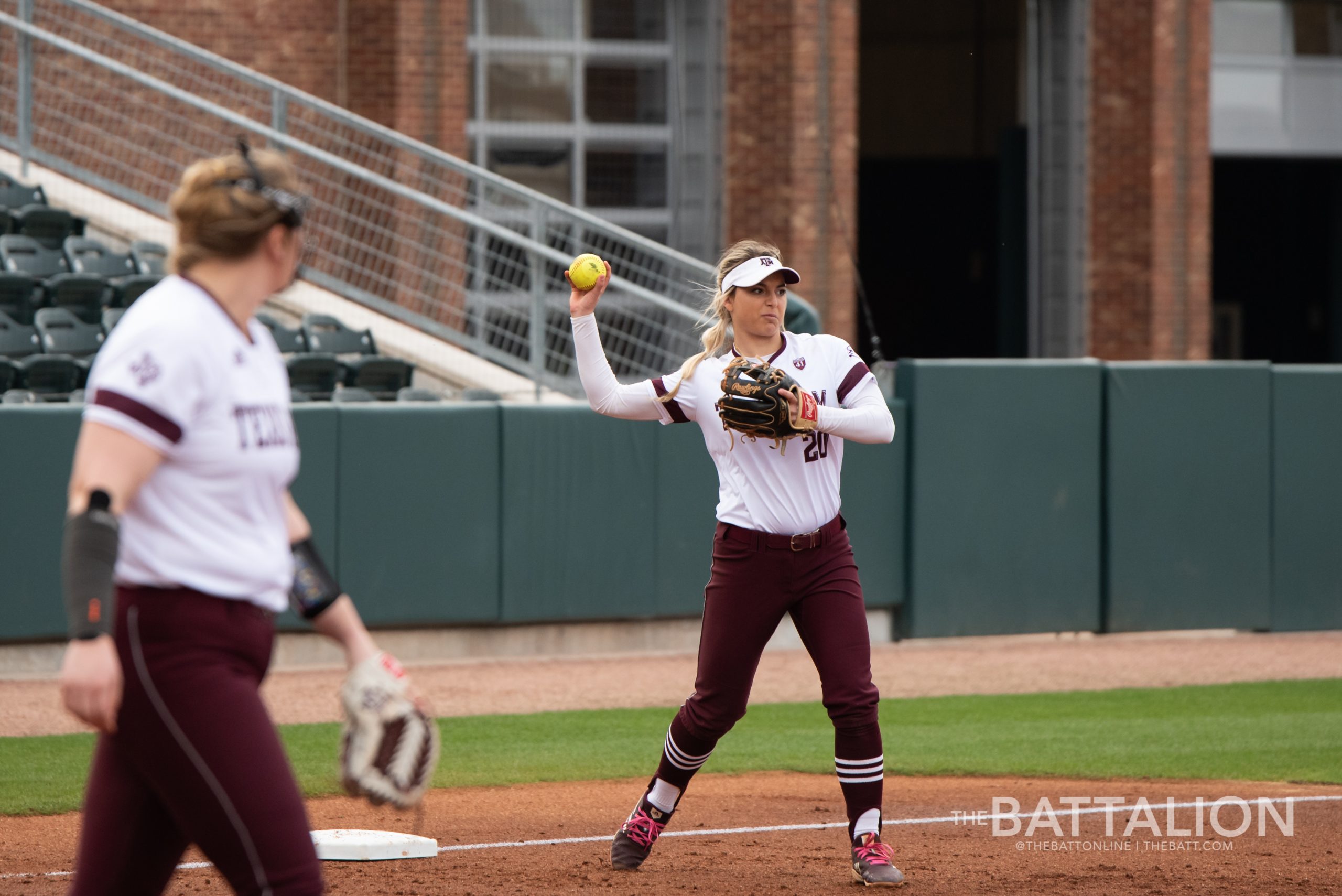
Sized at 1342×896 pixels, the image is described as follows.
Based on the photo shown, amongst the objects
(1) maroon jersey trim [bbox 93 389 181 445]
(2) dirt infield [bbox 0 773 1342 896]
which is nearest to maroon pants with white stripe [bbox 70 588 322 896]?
(1) maroon jersey trim [bbox 93 389 181 445]

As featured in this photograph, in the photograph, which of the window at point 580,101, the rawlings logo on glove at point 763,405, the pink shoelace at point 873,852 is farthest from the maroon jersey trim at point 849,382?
the window at point 580,101

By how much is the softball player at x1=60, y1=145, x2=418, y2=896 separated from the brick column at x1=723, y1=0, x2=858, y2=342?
1493 cm

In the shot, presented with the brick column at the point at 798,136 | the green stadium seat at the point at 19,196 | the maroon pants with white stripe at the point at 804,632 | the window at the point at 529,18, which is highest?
the window at the point at 529,18

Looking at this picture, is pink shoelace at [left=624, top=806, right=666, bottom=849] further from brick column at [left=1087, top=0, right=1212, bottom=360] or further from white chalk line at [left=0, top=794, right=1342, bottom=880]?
brick column at [left=1087, top=0, right=1212, bottom=360]

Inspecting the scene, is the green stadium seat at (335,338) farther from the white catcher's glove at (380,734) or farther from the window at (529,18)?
the white catcher's glove at (380,734)

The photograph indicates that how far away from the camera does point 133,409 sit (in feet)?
9.21

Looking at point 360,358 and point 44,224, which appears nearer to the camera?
point 360,358

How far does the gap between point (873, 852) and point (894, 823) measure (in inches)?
50.6

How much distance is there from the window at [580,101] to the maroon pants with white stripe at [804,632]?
43.7 feet

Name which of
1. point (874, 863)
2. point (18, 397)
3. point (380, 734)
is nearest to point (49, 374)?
point (18, 397)

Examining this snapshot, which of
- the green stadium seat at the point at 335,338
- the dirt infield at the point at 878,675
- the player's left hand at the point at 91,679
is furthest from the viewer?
the green stadium seat at the point at 335,338

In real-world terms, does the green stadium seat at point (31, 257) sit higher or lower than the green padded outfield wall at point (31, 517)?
higher

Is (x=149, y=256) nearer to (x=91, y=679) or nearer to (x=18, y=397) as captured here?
(x=18, y=397)

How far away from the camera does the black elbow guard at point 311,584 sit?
3.23 meters
